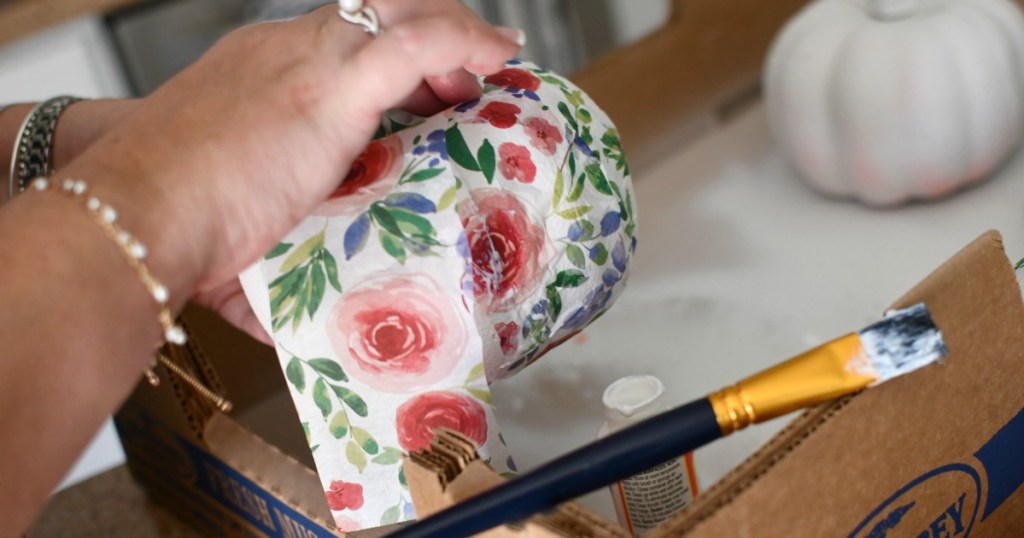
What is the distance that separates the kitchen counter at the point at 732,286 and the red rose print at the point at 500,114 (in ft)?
0.66

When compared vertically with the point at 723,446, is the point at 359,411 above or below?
above

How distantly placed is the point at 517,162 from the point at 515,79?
0.07 metres

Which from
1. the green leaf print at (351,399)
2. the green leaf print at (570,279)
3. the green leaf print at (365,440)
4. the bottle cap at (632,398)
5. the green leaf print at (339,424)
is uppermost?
the green leaf print at (570,279)

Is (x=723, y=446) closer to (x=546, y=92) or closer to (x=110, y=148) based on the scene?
(x=546, y=92)

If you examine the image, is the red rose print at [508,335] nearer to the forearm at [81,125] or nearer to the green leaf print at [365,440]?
the green leaf print at [365,440]

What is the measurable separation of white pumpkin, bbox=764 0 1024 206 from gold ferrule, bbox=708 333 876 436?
50 centimetres

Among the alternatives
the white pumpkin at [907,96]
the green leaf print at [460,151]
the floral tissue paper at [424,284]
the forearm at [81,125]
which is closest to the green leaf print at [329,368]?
the floral tissue paper at [424,284]

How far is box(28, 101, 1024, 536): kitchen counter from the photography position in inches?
27.4

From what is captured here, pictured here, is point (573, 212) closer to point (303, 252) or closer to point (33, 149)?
point (303, 252)

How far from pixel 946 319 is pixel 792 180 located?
0.55 metres

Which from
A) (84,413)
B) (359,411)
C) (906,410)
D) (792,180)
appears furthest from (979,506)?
(792,180)

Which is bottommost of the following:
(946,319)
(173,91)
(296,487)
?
(296,487)

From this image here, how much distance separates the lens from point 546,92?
593 mm

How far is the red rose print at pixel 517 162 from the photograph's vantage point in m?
0.55
